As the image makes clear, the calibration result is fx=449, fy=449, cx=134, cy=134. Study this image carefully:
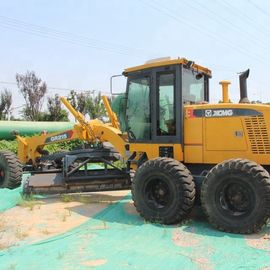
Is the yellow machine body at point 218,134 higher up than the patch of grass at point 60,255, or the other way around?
the yellow machine body at point 218,134

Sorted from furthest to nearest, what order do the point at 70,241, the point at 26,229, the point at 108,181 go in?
the point at 108,181, the point at 26,229, the point at 70,241

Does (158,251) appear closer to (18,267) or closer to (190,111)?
(18,267)

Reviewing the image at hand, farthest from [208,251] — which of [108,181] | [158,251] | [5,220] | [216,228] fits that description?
[108,181]

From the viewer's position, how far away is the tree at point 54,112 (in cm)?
4230

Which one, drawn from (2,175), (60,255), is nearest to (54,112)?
(2,175)

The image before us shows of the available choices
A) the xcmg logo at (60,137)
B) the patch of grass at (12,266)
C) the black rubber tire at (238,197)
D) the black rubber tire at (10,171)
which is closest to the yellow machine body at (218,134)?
the black rubber tire at (238,197)

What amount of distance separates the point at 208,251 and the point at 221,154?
8.00 feet

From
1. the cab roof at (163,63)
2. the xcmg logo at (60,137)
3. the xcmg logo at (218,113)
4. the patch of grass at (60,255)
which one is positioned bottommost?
the patch of grass at (60,255)

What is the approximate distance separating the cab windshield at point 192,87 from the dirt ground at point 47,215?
2749 mm

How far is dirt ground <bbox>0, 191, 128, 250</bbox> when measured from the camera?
6.60 metres

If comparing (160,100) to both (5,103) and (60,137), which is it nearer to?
(60,137)

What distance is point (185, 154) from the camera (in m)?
8.09

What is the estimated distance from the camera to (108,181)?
9.70 meters

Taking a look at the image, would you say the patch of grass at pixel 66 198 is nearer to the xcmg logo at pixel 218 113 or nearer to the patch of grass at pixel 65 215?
the patch of grass at pixel 65 215
